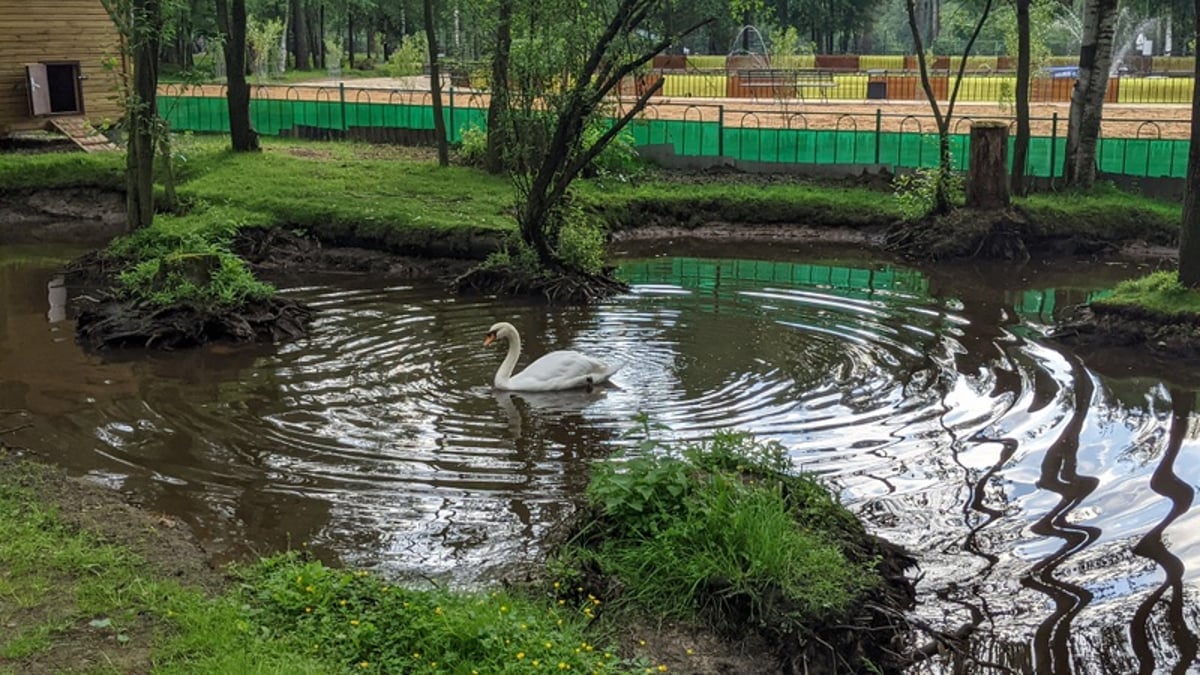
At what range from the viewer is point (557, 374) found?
12.9 metres

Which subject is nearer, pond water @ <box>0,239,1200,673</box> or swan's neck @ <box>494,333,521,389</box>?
pond water @ <box>0,239,1200,673</box>

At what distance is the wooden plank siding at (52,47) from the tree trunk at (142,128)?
39.5 feet

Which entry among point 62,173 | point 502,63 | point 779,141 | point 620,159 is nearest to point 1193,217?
point 502,63

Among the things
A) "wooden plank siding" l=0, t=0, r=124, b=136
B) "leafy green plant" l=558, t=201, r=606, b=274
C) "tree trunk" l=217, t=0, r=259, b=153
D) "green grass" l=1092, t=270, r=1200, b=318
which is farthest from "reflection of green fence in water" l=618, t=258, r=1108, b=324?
"wooden plank siding" l=0, t=0, r=124, b=136

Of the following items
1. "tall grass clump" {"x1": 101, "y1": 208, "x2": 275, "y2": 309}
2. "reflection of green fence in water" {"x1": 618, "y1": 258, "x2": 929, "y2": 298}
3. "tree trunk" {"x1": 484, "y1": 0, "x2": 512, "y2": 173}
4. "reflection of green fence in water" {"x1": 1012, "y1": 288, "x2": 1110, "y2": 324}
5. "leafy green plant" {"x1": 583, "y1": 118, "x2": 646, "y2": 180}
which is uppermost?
"tree trunk" {"x1": 484, "y1": 0, "x2": 512, "y2": 173}

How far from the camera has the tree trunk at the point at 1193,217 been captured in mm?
15492

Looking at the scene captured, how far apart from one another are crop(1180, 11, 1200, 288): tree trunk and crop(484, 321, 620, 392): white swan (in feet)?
25.5

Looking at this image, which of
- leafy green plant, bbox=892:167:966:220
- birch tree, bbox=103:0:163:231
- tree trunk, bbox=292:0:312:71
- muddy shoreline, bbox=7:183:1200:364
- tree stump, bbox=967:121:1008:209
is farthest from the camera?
tree trunk, bbox=292:0:312:71

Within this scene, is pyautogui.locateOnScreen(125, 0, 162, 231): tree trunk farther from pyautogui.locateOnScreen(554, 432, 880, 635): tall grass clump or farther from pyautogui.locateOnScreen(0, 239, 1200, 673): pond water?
pyautogui.locateOnScreen(554, 432, 880, 635): tall grass clump

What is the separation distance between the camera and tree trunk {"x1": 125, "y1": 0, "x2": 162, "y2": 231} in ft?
61.3

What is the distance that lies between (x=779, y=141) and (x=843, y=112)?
11520 mm

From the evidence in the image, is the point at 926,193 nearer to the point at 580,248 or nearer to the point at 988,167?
the point at 988,167

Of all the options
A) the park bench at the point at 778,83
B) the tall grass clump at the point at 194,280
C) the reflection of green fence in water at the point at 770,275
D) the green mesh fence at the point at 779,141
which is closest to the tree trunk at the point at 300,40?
the park bench at the point at 778,83

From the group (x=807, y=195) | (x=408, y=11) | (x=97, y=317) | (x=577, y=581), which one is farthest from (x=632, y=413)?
(x=408, y=11)
